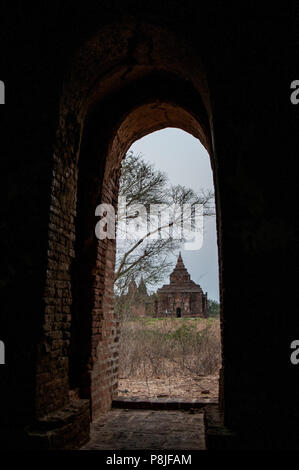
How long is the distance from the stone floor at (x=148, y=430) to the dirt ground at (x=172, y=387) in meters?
1.59

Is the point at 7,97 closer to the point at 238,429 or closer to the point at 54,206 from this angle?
the point at 54,206

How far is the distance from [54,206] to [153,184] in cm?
824

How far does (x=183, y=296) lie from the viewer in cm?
3575

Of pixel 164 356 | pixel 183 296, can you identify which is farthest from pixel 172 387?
pixel 183 296

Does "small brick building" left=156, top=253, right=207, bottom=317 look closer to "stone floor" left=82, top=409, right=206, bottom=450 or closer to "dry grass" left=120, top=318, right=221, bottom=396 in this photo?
"dry grass" left=120, top=318, right=221, bottom=396

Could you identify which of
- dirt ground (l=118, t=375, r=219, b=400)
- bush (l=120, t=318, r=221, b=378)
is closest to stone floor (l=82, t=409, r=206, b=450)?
dirt ground (l=118, t=375, r=219, b=400)

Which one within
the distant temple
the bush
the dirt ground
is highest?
the distant temple

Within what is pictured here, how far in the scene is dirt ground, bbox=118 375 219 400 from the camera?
6.64m

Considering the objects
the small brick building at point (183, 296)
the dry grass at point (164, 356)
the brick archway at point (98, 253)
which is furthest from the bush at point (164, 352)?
the small brick building at point (183, 296)

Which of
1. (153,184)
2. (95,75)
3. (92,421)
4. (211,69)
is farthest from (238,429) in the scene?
(153,184)

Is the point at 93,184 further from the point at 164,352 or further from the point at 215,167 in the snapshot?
the point at 164,352

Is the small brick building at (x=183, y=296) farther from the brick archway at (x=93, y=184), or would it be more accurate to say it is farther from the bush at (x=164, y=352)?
the brick archway at (x=93, y=184)

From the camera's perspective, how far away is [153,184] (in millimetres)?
11406

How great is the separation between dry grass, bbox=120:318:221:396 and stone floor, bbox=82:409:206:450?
232 cm
